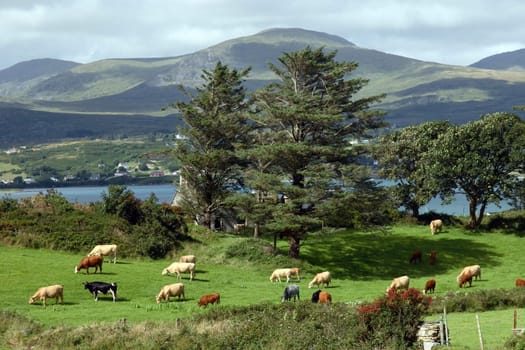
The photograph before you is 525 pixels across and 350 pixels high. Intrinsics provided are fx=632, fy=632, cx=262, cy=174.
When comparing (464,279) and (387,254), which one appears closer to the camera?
(464,279)

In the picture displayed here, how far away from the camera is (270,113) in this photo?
58.1 metres

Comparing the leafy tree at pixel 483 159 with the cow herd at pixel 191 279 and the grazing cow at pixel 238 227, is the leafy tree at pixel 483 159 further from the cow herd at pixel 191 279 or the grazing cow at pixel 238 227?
the grazing cow at pixel 238 227

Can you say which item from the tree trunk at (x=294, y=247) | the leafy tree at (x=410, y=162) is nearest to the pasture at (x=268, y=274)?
the tree trunk at (x=294, y=247)

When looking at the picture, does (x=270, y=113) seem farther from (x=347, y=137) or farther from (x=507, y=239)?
(x=507, y=239)


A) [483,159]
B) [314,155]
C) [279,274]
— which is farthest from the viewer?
[483,159]

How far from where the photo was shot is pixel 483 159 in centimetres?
6700

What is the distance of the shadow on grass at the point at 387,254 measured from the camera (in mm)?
53875

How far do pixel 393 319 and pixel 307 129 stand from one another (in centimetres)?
3352

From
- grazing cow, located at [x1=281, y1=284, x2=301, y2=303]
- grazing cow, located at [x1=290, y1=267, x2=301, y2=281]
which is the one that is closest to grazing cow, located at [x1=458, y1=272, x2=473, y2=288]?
grazing cow, located at [x1=290, y1=267, x2=301, y2=281]

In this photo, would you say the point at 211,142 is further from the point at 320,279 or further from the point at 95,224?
the point at 320,279

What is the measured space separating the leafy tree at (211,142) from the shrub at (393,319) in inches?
1532

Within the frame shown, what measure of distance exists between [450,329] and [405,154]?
164 ft

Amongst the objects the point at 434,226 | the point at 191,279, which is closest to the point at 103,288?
the point at 191,279

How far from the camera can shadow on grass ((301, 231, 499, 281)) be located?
53.9 m
